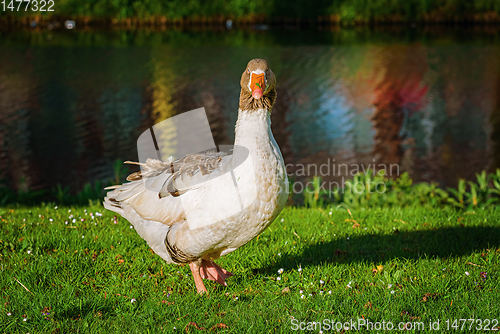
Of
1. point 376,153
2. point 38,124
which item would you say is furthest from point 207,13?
point 376,153

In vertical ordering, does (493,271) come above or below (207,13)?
below

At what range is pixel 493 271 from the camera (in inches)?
175

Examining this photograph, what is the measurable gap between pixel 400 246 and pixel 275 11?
37459 mm

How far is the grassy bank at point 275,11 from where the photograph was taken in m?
37.8

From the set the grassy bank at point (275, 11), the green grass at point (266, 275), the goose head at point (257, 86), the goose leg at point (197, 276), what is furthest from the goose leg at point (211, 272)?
the grassy bank at point (275, 11)

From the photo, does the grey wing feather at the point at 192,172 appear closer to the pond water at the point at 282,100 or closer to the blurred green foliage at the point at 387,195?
the blurred green foliage at the point at 387,195

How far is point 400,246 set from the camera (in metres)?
5.15

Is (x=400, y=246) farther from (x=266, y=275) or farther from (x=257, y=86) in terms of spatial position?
(x=257, y=86)

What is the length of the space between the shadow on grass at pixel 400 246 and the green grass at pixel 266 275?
11 millimetres

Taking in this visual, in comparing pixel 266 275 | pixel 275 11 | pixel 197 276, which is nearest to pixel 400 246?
pixel 266 275

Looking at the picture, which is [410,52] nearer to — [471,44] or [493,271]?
[471,44]

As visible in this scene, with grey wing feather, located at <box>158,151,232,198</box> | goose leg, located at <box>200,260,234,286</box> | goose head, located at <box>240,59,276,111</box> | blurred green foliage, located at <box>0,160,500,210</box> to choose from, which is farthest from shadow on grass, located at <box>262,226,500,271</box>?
goose head, located at <box>240,59,276,111</box>

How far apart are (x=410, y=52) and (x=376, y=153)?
15588 mm

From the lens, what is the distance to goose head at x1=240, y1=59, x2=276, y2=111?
11.8ft
